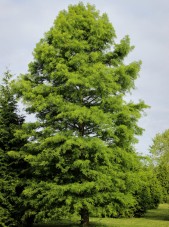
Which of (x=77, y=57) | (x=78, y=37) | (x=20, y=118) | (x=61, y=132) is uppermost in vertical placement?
(x=78, y=37)

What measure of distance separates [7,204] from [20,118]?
5550 mm

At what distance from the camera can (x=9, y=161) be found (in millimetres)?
21234

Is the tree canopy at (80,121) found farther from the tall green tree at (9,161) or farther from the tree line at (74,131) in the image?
the tall green tree at (9,161)

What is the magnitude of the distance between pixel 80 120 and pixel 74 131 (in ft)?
4.43

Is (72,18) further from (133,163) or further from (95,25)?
(133,163)

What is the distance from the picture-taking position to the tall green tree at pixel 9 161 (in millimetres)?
20188

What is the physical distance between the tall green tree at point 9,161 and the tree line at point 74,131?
0.20ft

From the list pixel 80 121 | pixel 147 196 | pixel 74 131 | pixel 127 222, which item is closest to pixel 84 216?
pixel 74 131

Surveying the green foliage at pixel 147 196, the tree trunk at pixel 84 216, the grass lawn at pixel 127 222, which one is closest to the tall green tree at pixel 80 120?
the tree trunk at pixel 84 216

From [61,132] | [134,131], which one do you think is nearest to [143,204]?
[134,131]

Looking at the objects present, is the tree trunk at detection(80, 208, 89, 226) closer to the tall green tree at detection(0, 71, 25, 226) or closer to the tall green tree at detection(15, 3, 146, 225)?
the tall green tree at detection(15, 3, 146, 225)

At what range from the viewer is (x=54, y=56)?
19.8 metres

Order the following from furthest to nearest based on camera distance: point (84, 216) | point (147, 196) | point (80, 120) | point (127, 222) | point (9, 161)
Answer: point (147, 196) < point (127, 222) < point (9, 161) < point (84, 216) < point (80, 120)

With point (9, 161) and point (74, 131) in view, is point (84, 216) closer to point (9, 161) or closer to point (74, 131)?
point (74, 131)
